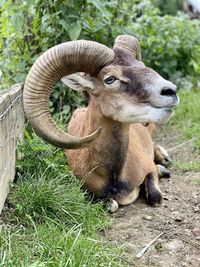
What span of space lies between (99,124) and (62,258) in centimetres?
195

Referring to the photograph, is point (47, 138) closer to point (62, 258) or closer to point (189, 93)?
point (62, 258)

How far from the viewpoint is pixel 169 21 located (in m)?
11.0

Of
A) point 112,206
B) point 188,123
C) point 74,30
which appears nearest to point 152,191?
point 112,206

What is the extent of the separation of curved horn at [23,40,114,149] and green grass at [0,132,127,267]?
1.58 feet

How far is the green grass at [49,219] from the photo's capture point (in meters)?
4.26

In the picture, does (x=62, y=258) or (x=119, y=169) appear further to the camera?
(x=119, y=169)

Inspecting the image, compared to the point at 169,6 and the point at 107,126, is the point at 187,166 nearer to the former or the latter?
the point at 107,126

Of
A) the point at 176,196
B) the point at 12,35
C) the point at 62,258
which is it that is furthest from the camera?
the point at 12,35

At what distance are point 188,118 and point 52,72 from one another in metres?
4.23

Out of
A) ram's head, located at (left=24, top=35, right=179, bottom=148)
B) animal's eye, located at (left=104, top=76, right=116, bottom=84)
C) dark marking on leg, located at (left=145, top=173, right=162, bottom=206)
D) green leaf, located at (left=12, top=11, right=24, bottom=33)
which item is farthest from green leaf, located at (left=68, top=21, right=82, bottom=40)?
dark marking on leg, located at (left=145, top=173, right=162, bottom=206)

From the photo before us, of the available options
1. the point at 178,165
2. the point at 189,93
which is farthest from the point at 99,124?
the point at 189,93

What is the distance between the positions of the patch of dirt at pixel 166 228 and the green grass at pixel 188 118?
1735 mm

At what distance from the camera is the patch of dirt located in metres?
4.79

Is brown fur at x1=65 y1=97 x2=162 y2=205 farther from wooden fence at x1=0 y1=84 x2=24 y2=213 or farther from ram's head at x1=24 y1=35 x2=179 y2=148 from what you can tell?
wooden fence at x1=0 y1=84 x2=24 y2=213
